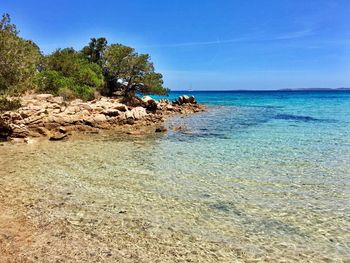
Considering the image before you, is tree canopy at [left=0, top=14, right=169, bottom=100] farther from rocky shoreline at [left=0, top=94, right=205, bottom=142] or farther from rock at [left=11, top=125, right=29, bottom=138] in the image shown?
rock at [left=11, top=125, right=29, bottom=138]

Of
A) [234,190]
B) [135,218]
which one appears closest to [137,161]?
[234,190]

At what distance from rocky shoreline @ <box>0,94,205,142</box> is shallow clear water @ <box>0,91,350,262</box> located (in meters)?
2.98

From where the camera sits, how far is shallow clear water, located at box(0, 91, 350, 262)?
871cm

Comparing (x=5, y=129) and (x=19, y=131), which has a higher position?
(x=5, y=129)

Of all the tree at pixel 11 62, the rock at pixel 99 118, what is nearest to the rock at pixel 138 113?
the rock at pixel 99 118

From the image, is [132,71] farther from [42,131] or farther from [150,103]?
[42,131]

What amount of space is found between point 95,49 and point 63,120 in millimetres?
32611

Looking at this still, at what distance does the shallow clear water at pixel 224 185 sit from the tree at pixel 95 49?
3677 cm

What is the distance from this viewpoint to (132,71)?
164ft

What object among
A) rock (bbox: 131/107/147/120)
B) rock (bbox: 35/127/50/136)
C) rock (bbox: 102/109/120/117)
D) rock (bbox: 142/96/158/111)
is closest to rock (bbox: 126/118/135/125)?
rock (bbox: 102/109/120/117)

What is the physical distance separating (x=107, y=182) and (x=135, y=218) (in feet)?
12.7

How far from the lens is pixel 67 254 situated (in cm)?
772

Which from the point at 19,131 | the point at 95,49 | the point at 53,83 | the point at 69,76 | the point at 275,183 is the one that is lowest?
the point at 275,183

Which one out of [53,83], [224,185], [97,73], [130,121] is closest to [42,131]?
[130,121]
